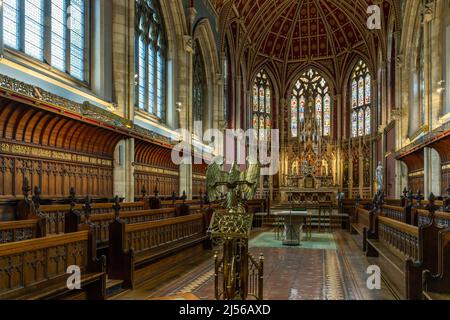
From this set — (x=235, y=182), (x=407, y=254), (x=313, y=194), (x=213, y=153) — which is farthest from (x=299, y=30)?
(x=235, y=182)

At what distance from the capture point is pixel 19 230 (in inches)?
243

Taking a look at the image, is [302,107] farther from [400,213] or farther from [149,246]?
[149,246]

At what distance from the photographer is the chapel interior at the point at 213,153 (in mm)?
5285

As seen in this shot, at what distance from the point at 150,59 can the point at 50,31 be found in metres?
6.86

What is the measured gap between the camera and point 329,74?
32938mm

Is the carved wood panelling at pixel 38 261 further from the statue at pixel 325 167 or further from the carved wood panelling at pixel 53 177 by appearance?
the statue at pixel 325 167

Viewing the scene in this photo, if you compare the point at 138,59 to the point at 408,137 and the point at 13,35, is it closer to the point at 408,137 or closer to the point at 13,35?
the point at 13,35

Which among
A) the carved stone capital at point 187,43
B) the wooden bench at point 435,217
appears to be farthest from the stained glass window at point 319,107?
the wooden bench at point 435,217

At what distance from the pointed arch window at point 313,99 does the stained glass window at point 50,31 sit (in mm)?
22945

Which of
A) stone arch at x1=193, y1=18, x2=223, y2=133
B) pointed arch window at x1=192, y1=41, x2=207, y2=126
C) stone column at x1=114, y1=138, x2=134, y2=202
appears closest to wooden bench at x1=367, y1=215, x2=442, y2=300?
stone column at x1=114, y1=138, x2=134, y2=202

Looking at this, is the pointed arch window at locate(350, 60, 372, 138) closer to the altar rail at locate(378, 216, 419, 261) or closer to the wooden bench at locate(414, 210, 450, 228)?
the wooden bench at locate(414, 210, 450, 228)

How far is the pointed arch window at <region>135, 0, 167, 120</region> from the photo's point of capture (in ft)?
53.5

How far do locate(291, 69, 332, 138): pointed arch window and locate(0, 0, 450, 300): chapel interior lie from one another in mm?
601

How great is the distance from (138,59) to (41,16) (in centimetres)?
556
